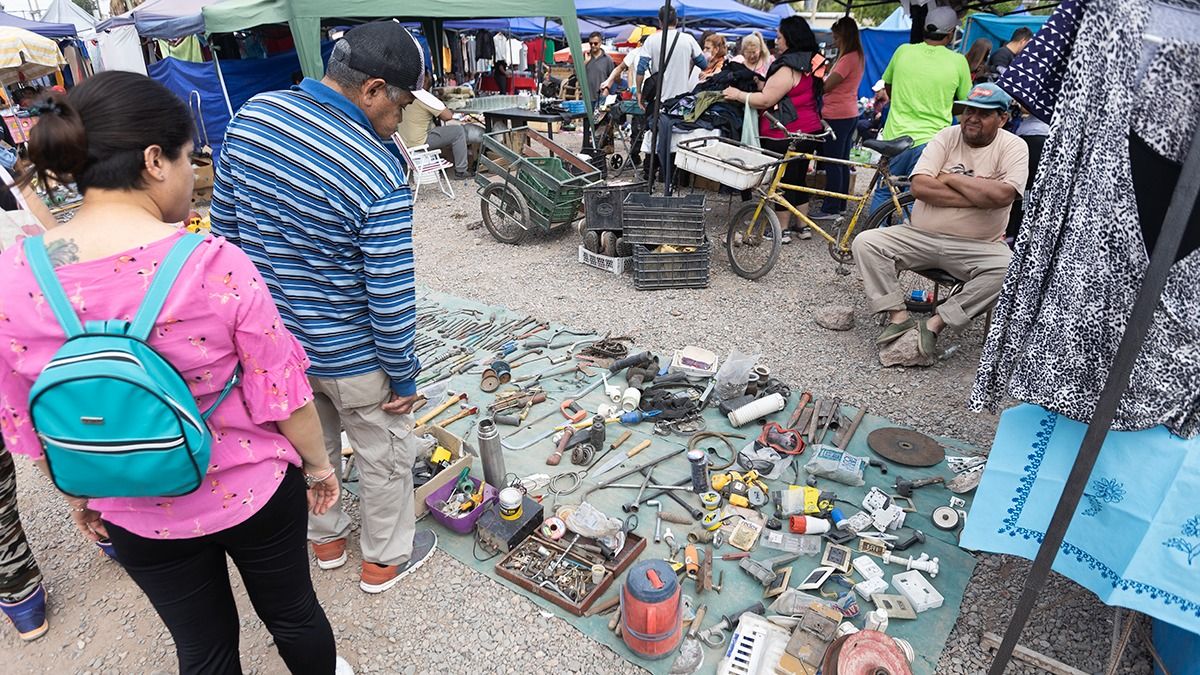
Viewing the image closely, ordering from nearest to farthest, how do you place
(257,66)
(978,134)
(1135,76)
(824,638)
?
(1135,76), (824,638), (978,134), (257,66)

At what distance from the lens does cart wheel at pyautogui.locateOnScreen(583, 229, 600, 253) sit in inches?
279

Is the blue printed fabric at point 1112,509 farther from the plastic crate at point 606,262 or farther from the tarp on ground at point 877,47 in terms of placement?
the tarp on ground at point 877,47

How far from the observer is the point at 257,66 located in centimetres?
1191

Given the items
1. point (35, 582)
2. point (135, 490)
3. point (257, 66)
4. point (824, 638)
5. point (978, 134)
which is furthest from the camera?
point (257, 66)

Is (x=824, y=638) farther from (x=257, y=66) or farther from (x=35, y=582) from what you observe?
(x=257, y=66)

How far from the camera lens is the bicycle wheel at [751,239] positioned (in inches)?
260

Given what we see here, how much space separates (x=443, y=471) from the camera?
3.47 m

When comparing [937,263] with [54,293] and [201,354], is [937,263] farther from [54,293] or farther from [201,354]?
[54,293]

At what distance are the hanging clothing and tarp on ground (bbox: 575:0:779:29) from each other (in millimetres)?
16361

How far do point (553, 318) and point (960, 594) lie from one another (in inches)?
153

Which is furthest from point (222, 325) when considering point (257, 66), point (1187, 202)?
point (257, 66)

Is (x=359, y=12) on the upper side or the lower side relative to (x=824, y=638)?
upper

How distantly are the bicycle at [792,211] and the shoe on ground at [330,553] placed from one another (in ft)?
15.9

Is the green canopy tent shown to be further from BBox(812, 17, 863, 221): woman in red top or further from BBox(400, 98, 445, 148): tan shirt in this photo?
BBox(812, 17, 863, 221): woman in red top
